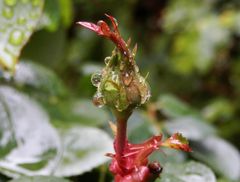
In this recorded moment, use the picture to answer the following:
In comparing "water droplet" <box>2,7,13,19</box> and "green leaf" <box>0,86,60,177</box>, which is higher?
"water droplet" <box>2,7,13,19</box>

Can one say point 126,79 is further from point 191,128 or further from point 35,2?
point 191,128

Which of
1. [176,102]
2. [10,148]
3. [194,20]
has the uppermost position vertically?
[194,20]

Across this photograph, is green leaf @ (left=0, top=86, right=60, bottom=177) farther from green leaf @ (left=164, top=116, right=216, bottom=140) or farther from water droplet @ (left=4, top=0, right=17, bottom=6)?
green leaf @ (left=164, top=116, right=216, bottom=140)

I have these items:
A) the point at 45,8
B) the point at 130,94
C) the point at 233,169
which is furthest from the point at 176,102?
the point at 130,94

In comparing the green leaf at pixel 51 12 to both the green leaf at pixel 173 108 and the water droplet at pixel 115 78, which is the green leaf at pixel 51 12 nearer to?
the green leaf at pixel 173 108

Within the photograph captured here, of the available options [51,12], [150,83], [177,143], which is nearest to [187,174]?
[177,143]

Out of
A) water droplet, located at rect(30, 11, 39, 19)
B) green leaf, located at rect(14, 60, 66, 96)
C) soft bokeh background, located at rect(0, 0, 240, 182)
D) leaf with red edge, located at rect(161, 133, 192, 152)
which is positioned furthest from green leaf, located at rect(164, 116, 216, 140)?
leaf with red edge, located at rect(161, 133, 192, 152)

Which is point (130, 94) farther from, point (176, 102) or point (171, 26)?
point (171, 26)
